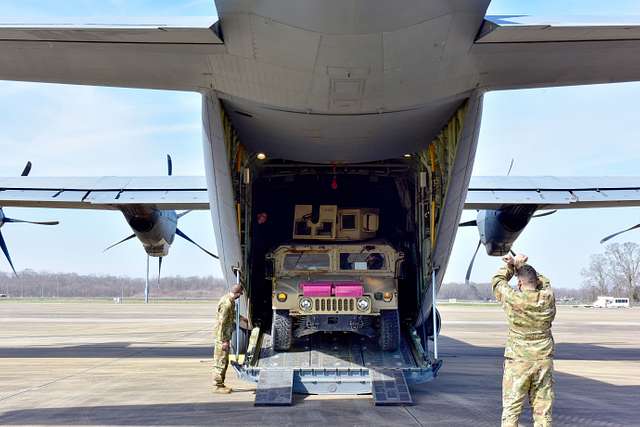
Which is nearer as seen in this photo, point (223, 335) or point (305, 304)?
point (305, 304)

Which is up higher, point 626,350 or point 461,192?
point 461,192

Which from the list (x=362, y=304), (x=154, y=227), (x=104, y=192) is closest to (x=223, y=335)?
(x=362, y=304)

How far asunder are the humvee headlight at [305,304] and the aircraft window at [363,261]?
36.0 inches

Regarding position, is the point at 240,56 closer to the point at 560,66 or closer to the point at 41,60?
the point at 41,60

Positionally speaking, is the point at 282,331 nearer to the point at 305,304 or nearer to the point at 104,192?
the point at 305,304

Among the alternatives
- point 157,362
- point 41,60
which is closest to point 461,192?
point 41,60

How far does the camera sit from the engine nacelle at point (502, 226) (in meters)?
13.5

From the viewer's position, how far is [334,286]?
351 inches

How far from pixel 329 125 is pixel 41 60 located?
3073 millimetres

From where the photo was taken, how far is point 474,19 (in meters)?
5.33

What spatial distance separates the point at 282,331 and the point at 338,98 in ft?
13.5

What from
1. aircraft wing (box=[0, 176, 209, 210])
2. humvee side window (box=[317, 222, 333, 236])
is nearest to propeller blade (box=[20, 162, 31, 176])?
aircraft wing (box=[0, 176, 209, 210])

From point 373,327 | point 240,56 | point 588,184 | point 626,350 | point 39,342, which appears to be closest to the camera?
point 240,56

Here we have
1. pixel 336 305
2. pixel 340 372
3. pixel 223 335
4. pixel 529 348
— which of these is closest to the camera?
pixel 529 348
